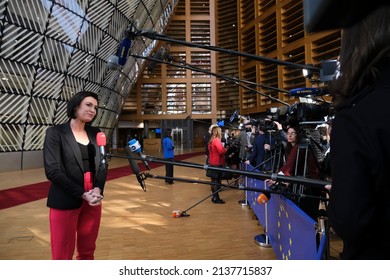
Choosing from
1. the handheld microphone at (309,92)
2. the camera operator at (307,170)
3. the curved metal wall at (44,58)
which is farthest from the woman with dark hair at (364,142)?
the curved metal wall at (44,58)

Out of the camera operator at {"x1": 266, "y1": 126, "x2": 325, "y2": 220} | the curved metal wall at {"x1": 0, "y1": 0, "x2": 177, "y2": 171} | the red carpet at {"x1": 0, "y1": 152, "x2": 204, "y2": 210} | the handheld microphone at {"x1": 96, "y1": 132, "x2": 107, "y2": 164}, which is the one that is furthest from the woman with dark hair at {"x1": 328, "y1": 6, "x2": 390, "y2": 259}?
the curved metal wall at {"x1": 0, "y1": 0, "x2": 177, "y2": 171}

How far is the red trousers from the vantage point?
194cm

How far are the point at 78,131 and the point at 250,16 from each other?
20976 millimetres

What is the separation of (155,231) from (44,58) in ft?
38.0

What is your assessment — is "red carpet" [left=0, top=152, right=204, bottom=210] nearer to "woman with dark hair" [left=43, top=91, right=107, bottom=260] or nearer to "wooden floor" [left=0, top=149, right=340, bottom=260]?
"wooden floor" [left=0, top=149, right=340, bottom=260]

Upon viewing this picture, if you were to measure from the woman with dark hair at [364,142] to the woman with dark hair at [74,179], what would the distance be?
1.60 meters

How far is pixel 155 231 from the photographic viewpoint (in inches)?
158

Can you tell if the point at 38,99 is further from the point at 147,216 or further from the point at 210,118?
the point at 210,118

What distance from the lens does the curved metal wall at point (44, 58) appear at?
1119 centimetres

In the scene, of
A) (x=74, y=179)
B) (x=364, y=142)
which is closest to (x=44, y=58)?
(x=74, y=179)
